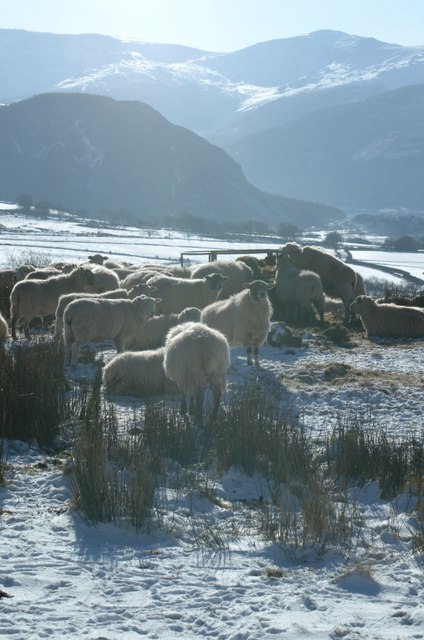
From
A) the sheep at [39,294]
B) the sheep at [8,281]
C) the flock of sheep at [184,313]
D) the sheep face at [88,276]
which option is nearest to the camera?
the flock of sheep at [184,313]

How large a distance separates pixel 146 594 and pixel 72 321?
8.17 m

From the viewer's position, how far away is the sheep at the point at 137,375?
11.7 m

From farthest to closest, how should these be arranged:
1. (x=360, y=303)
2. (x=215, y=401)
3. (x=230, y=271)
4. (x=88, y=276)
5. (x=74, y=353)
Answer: (x=230, y=271) → (x=360, y=303) → (x=88, y=276) → (x=74, y=353) → (x=215, y=401)

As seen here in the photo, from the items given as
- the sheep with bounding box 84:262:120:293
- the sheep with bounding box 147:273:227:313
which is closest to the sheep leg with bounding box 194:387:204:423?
the sheep with bounding box 147:273:227:313

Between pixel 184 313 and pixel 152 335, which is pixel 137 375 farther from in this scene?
pixel 152 335

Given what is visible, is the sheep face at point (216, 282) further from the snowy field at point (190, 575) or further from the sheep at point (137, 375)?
the snowy field at point (190, 575)

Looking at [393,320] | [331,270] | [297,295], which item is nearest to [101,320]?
[297,295]

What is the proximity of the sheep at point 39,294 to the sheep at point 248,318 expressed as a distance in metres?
4.06

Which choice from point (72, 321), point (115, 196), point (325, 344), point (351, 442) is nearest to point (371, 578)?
point (351, 442)

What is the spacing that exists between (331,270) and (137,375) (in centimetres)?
1038

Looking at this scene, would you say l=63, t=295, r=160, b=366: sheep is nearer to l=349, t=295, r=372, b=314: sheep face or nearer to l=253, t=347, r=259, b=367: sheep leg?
l=253, t=347, r=259, b=367: sheep leg

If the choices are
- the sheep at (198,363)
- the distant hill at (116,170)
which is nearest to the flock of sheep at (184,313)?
the sheep at (198,363)

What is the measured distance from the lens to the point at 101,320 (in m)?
13.4

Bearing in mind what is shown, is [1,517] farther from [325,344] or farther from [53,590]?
[325,344]
